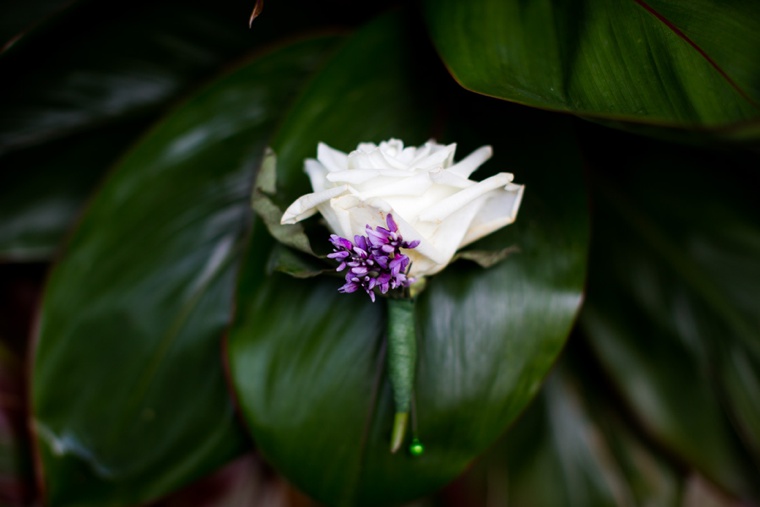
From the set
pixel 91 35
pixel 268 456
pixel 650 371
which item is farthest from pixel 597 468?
pixel 91 35

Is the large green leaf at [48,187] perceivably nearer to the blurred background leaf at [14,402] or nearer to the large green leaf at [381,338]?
the blurred background leaf at [14,402]

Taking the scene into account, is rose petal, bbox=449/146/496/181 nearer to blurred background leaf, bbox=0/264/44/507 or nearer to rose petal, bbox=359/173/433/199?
rose petal, bbox=359/173/433/199

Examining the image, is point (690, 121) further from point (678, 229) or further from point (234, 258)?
point (234, 258)

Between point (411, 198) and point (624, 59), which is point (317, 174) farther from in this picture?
point (624, 59)

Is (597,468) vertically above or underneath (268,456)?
underneath

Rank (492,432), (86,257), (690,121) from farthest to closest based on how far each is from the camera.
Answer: (86,257) → (492,432) → (690,121)

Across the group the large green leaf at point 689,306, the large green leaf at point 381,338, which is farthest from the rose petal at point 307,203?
the large green leaf at point 689,306
